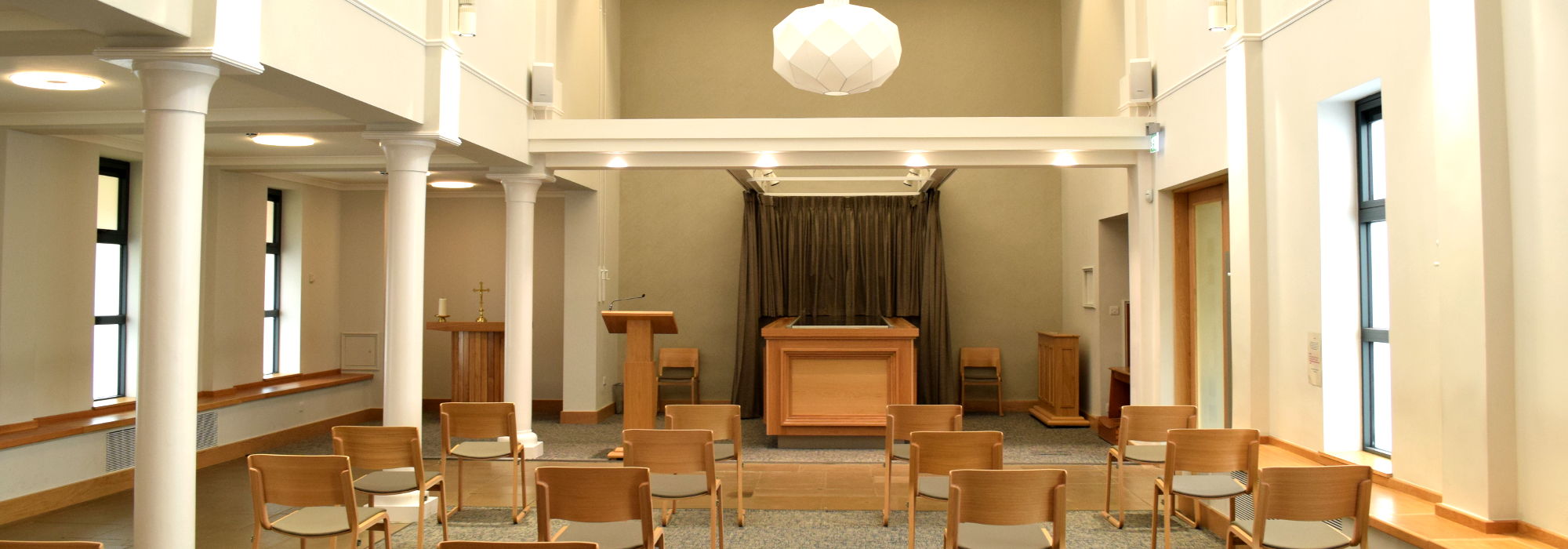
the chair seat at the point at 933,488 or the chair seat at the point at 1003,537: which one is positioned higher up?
the chair seat at the point at 933,488

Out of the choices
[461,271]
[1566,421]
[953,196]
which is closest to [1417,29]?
[1566,421]

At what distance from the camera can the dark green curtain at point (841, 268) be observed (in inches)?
426

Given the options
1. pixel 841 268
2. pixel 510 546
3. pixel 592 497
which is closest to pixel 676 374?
pixel 841 268

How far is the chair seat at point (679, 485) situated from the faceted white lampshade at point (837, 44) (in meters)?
2.10

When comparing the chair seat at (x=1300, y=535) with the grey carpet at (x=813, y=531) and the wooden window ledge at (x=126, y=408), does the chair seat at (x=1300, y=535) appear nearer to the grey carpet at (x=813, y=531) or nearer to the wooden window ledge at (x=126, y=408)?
the grey carpet at (x=813, y=531)

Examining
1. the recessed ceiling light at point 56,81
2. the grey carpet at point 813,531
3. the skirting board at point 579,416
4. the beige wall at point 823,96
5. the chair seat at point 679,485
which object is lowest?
the grey carpet at point 813,531

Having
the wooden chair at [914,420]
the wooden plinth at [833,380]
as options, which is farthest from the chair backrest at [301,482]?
the wooden plinth at [833,380]

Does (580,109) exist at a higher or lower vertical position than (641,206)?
higher

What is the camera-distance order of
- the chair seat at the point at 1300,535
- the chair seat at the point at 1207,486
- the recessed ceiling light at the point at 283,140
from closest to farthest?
the chair seat at the point at 1300,535
the chair seat at the point at 1207,486
the recessed ceiling light at the point at 283,140

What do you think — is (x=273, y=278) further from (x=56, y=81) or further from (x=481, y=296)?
(x=56, y=81)

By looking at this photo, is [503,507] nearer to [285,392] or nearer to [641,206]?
[285,392]

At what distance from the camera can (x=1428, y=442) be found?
435 centimetres

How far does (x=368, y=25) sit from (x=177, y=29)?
1.43 m

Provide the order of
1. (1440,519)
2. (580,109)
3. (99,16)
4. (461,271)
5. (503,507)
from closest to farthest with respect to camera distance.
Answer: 1. (99,16)
2. (1440,519)
3. (503,507)
4. (580,109)
5. (461,271)
